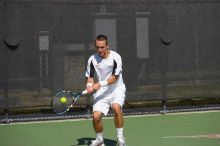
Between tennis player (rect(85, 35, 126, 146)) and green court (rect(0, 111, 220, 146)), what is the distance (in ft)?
2.03

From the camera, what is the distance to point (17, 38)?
11.2m

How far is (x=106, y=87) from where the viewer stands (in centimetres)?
861

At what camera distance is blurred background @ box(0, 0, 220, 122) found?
1128cm

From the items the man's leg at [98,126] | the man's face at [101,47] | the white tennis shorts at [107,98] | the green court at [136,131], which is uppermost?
the man's face at [101,47]

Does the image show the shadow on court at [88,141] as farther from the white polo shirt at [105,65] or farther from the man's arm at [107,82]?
the man's arm at [107,82]

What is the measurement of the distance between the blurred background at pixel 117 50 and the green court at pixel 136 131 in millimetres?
510

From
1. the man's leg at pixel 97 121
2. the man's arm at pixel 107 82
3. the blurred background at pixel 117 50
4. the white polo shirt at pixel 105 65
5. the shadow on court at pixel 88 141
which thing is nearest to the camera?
the man's arm at pixel 107 82

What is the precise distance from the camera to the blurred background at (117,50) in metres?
11.3

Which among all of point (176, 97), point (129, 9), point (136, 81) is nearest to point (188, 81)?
point (176, 97)

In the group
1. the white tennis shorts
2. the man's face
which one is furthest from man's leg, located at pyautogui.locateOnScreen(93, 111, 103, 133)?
the man's face

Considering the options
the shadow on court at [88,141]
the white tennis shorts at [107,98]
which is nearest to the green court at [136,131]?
the shadow on court at [88,141]

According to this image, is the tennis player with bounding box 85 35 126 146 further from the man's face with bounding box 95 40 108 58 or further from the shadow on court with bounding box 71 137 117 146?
the shadow on court with bounding box 71 137 117 146

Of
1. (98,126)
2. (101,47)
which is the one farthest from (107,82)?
(98,126)

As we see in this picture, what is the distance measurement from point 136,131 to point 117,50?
2332 mm
